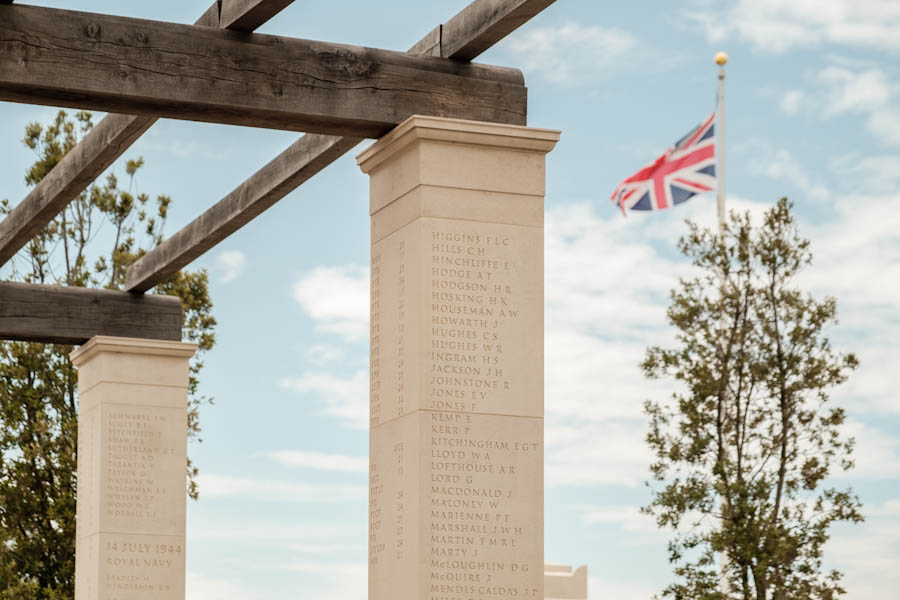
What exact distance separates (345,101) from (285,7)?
53 cm

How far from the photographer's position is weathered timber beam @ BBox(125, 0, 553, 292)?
7391mm

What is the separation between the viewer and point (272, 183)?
31.6 feet

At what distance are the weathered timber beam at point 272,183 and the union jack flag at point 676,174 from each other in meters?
8.61

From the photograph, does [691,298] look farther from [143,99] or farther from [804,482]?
[143,99]

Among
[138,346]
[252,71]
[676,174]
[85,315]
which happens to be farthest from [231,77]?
[676,174]

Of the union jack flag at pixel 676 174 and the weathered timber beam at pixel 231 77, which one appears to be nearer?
the weathered timber beam at pixel 231 77

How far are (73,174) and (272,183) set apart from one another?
4.60 feet

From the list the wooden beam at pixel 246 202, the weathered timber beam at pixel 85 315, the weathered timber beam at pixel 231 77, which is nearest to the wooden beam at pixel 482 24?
the weathered timber beam at pixel 231 77

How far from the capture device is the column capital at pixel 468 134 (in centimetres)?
741

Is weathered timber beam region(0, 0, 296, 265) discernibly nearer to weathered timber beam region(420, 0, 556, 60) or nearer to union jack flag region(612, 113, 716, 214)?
weathered timber beam region(420, 0, 556, 60)

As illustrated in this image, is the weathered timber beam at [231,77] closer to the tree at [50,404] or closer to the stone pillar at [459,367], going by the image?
the stone pillar at [459,367]

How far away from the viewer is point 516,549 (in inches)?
284

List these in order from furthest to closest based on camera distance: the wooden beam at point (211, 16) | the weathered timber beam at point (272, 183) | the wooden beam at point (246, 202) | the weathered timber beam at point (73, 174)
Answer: the weathered timber beam at point (73, 174)
the wooden beam at point (246, 202)
the wooden beam at point (211, 16)
the weathered timber beam at point (272, 183)

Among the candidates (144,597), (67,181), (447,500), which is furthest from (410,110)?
(144,597)
